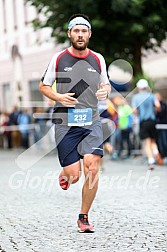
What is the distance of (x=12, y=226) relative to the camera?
6945 millimetres

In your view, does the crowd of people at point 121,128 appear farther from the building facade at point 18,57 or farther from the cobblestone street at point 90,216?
the building facade at point 18,57

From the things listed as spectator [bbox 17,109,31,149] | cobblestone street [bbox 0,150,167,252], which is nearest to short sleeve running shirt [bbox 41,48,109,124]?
cobblestone street [bbox 0,150,167,252]

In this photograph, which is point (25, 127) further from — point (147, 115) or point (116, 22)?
point (147, 115)

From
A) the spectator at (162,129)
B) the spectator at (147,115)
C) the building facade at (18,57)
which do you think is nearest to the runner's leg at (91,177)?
the spectator at (147,115)

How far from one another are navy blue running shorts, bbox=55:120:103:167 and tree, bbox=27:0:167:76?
11.9m

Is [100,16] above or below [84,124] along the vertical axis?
above

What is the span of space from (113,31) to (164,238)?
46.0 ft

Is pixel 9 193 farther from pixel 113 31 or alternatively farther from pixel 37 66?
pixel 37 66

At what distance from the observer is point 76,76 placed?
656 cm

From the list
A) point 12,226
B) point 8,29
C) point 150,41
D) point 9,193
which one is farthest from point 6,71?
point 12,226

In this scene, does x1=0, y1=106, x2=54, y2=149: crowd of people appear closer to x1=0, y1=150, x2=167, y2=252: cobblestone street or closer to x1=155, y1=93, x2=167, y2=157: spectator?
x1=155, y1=93, x2=167, y2=157: spectator

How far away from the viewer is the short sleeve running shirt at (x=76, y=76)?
6.56 metres

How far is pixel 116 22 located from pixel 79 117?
12984 mm

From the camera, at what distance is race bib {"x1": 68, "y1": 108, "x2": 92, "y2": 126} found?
258 inches
